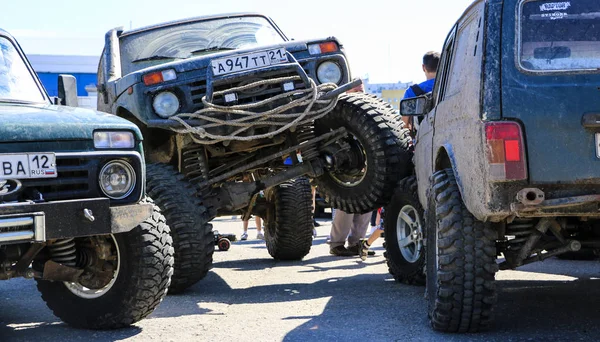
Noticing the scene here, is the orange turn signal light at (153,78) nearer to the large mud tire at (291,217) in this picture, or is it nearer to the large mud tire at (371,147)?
the large mud tire at (371,147)

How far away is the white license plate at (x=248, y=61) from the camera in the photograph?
7792 mm

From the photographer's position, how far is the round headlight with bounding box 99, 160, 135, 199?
17.9ft

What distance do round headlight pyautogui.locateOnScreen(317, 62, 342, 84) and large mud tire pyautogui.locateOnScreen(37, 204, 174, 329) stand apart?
265 centimetres

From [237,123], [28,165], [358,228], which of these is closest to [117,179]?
[28,165]

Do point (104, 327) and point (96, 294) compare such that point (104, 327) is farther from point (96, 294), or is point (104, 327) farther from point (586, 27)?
point (586, 27)

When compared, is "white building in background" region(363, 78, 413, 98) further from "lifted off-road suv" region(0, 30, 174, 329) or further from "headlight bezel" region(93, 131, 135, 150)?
"headlight bezel" region(93, 131, 135, 150)

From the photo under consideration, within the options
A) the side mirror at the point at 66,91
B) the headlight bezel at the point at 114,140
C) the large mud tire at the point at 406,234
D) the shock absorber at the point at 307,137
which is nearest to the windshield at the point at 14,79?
the side mirror at the point at 66,91

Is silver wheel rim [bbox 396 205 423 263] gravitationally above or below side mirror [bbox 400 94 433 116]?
below

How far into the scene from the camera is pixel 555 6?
520cm

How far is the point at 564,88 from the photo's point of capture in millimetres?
4957

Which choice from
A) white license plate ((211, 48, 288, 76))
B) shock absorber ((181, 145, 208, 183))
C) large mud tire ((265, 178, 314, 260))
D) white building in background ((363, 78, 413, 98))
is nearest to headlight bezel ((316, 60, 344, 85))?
white license plate ((211, 48, 288, 76))

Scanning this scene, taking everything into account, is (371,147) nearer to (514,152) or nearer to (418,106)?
(418,106)

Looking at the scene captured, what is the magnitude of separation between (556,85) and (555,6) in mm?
504

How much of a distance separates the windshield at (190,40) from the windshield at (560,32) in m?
4.00
